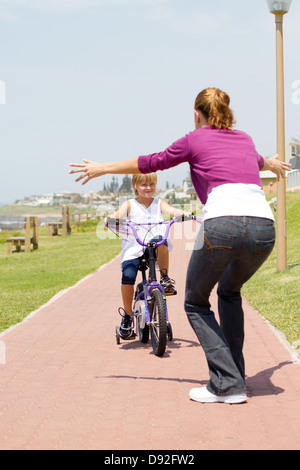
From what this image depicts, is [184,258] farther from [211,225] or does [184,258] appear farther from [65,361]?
[211,225]

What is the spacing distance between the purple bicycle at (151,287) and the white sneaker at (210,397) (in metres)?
1.17

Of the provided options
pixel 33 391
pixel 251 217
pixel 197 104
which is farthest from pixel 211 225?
pixel 33 391

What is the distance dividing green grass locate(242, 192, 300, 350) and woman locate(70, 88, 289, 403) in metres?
1.92

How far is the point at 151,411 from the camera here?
4.35 meters

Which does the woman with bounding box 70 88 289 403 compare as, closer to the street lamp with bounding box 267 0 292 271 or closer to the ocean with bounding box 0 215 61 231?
the street lamp with bounding box 267 0 292 271

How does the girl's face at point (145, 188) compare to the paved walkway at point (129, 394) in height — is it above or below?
above

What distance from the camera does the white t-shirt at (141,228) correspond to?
6254 millimetres

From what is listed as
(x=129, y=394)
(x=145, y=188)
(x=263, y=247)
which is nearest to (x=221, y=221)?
(x=263, y=247)

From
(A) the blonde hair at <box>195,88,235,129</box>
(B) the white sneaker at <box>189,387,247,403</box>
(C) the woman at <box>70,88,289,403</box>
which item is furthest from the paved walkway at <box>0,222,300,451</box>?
(A) the blonde hair at <box>195,88,235,129</box>

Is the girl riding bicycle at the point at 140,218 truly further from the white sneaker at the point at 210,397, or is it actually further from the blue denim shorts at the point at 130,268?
the white sneaker at the point at 210,397

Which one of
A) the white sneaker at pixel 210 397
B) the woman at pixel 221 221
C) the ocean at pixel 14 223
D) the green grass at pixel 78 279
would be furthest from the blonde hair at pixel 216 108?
the ocean at pixel 14 223

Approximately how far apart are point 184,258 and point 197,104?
13596 millimetres

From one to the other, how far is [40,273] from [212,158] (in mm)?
11614

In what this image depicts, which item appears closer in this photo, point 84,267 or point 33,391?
point 33,391
